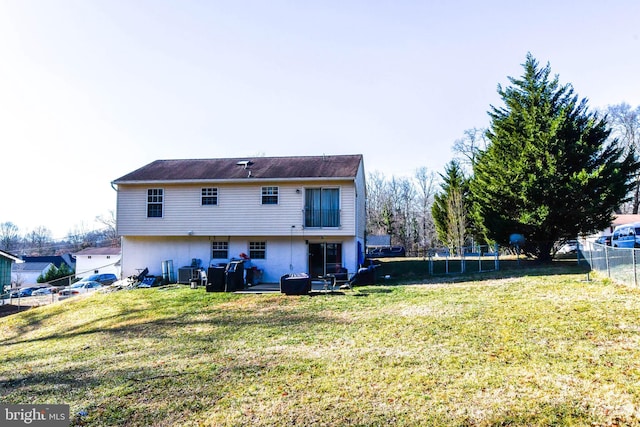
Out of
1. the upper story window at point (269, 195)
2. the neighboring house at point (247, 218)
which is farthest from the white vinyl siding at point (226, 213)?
the upper story window at point (269, 195)

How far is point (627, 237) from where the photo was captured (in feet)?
60.3

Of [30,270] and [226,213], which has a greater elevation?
[226,213]

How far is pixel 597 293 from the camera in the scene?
33.7 feet

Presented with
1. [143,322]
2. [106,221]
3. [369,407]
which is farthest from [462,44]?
[106,221]

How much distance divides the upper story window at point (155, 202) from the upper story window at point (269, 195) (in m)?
5.25

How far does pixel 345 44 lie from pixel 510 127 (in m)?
10.4

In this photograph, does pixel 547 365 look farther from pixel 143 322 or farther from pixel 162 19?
pixel 162 19

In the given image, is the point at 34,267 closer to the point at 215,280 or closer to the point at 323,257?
the point at 215,280

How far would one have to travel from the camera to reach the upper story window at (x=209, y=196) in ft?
63.2

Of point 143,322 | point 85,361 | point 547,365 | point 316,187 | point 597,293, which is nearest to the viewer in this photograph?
point 547,365

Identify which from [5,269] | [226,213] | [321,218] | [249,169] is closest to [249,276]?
[226,213]

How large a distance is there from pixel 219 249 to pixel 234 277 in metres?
3.83

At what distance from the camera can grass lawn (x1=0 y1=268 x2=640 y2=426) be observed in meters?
4.73

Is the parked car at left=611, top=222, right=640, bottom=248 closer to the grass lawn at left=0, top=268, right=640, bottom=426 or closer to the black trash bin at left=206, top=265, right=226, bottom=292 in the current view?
the grass lawn at left=0, top=268, right=640, bottom=426
